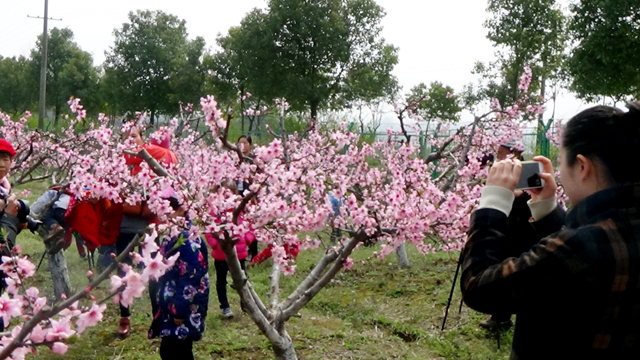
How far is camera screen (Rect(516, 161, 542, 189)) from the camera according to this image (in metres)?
1.65

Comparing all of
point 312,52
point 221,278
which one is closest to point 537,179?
point 221,278

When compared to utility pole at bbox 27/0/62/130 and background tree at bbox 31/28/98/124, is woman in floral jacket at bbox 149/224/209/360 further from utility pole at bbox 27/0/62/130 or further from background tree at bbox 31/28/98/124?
background tree at bbox 31/28/98/124

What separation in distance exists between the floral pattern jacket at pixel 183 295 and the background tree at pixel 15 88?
39279 millimetres

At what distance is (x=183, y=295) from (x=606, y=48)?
391 inches

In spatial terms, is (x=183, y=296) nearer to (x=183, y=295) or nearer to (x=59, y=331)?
(x=183, y=295)

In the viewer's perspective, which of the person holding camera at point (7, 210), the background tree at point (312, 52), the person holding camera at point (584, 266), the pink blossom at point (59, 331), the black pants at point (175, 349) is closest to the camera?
the person holding camera at point (584, 266)

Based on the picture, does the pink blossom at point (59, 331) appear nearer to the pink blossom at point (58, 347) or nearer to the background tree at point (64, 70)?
the pink blossom at point (58, 347)

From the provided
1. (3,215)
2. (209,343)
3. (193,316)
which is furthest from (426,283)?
(3,215)

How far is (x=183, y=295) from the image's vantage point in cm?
340

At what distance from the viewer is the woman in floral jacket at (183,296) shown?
11.1ft

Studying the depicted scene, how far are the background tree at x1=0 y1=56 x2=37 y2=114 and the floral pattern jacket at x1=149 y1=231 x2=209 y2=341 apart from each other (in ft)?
129

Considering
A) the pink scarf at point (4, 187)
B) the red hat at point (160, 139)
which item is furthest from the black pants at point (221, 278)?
the pink scarf at point (4, 187)

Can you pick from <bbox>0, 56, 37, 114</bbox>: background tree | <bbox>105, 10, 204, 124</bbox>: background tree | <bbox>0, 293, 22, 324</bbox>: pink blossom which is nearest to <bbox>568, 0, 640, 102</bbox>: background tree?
<bbox>0, 293, 22, 324</bbox>: pink blossom

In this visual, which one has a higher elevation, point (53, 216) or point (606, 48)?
point (606, 48)
